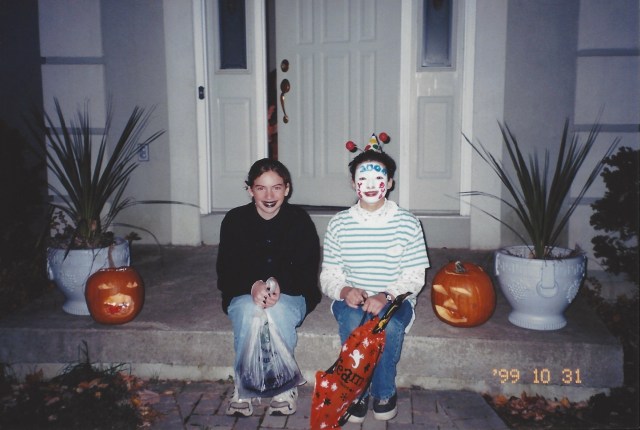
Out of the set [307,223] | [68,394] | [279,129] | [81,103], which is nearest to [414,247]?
A: [307,223]

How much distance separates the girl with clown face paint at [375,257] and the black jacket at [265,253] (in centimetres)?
12

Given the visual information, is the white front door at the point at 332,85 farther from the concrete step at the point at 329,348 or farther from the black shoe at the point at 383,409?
the black shoe at the point at 383,409

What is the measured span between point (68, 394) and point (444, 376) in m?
1.84

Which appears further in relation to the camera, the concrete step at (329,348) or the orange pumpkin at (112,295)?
the orange pumpkin at (112,295)

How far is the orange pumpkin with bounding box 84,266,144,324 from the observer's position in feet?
9.58

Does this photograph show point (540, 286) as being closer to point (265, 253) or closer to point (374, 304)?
point (374, 304)

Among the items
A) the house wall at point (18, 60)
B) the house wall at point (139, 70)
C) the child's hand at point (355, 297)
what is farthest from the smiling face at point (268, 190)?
the house wall at point (18, 60)

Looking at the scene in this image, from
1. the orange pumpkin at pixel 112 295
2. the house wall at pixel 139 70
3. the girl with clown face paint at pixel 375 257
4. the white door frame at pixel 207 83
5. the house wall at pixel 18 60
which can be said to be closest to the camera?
the girl with clown face paint at pixel 375 257

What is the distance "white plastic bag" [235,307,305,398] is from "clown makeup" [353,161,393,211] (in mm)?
720

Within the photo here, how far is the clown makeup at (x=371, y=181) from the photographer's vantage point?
8.68 feet

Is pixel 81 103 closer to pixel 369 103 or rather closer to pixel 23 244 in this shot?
pixel 23 244

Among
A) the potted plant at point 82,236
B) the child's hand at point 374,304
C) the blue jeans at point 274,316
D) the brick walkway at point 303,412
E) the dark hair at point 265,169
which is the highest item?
the dark hair at point 265,169

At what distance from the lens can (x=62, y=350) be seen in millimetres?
2959

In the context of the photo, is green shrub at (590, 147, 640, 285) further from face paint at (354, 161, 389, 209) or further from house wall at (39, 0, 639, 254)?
face paint at (354, 161, 389, 209)
